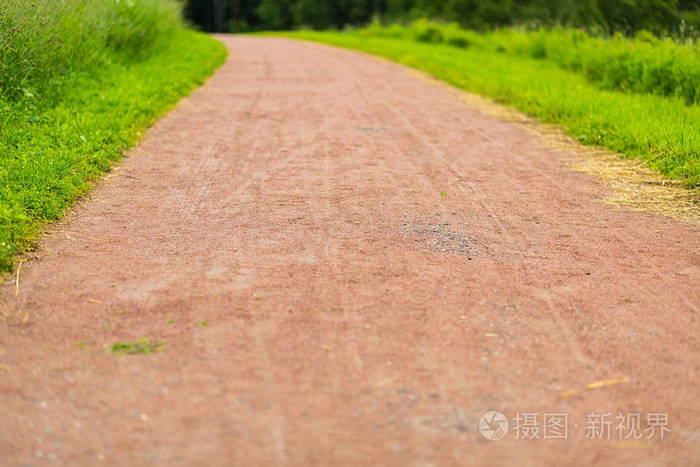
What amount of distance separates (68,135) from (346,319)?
4836 mm

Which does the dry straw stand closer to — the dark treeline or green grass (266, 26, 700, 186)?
green grass (266, 26, 700, 186)

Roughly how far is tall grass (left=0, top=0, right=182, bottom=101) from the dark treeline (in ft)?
33.0

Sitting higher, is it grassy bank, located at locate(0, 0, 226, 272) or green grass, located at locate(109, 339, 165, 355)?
grassy bank, located at locate(0, 0, 226, 272)

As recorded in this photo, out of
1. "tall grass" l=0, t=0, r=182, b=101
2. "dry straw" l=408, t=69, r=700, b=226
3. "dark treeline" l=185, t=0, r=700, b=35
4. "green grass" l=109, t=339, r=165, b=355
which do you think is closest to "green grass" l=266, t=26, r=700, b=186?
"dry straw" l=408, t=69, r=700, b=226

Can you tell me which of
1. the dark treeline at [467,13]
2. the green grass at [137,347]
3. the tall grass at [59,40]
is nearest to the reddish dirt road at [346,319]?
the green grass at [137,347]

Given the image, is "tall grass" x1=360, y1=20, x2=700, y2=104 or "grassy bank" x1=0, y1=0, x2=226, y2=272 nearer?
"grassy bank" x1=0, y1=0, x2=226, y2=272

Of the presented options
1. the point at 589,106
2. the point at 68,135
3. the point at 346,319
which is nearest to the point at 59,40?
the point at 68,135

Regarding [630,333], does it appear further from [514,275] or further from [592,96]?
[592,96]

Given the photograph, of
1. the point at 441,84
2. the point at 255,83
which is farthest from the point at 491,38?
the point at 255,83

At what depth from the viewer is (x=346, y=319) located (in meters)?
3.75

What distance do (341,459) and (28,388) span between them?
1.46 m

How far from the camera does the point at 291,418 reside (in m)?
2.88

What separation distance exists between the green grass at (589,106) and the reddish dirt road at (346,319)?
1222mm

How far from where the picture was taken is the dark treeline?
14391mm
